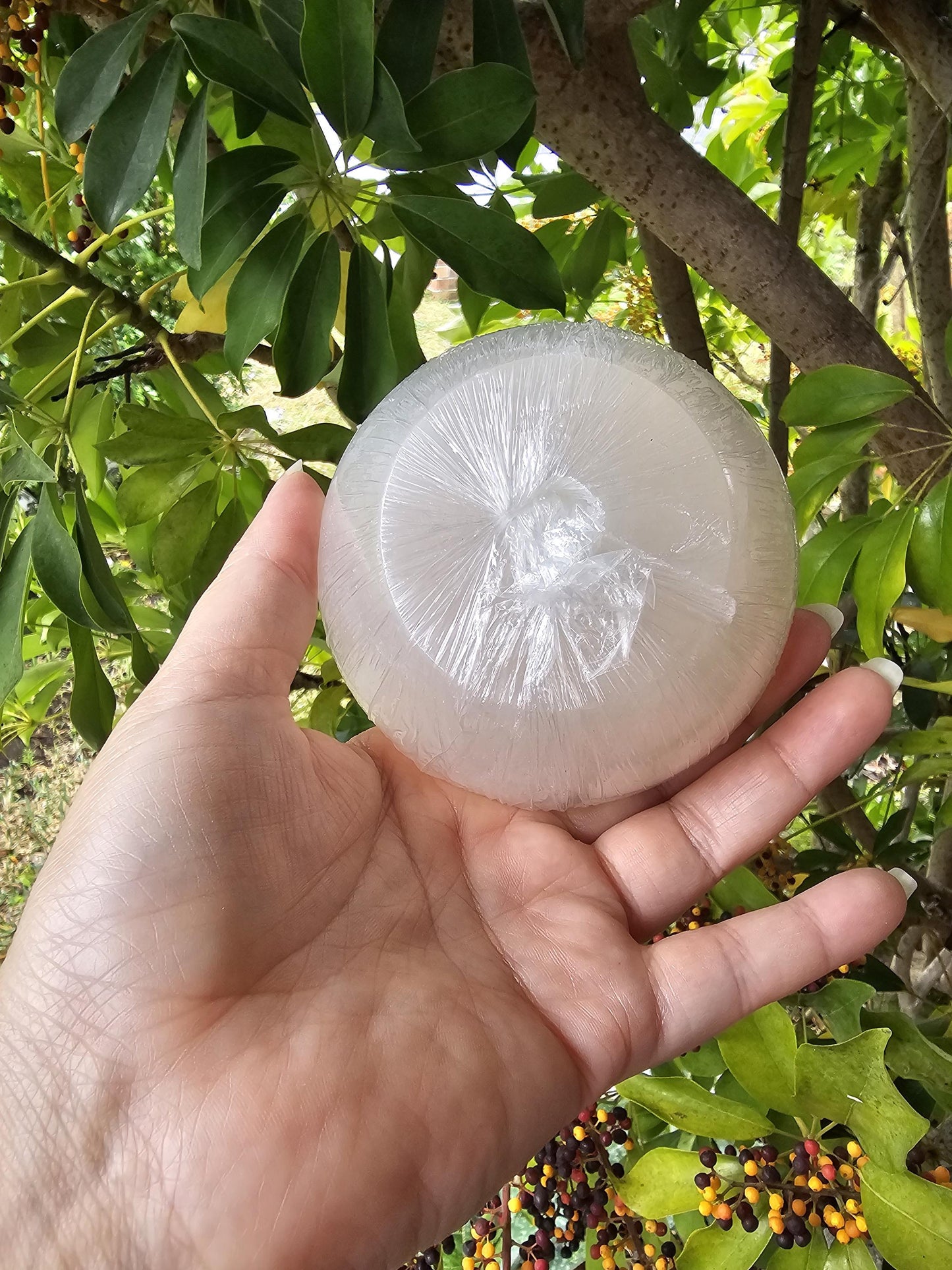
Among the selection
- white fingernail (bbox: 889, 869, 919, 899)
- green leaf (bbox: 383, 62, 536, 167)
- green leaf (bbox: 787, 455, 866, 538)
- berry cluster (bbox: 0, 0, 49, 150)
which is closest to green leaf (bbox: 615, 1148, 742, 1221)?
white fingernail (bbox: 889, 869, 919, 899)

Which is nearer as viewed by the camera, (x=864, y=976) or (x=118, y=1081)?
(x=118, y=1081)

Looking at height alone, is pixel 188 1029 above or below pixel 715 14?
below

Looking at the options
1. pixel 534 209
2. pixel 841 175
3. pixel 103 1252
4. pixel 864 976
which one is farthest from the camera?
pixel 841 175

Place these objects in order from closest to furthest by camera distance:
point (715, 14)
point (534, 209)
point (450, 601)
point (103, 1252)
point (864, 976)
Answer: point (103, 1252) < point (450, 601) < point (864, 976) < point (534, 209) < point (715, 14)

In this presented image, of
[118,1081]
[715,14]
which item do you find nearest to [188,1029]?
[118,1081]

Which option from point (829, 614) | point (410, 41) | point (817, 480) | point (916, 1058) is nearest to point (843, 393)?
point (817, 480)

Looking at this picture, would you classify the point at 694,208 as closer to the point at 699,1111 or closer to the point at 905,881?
the point at 905,881

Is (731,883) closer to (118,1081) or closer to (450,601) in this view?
(450,601)

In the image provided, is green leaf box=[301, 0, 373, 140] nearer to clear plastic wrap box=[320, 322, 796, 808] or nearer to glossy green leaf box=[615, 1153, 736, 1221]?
clear plastic wrap box=[320, 322, 796, 808]
